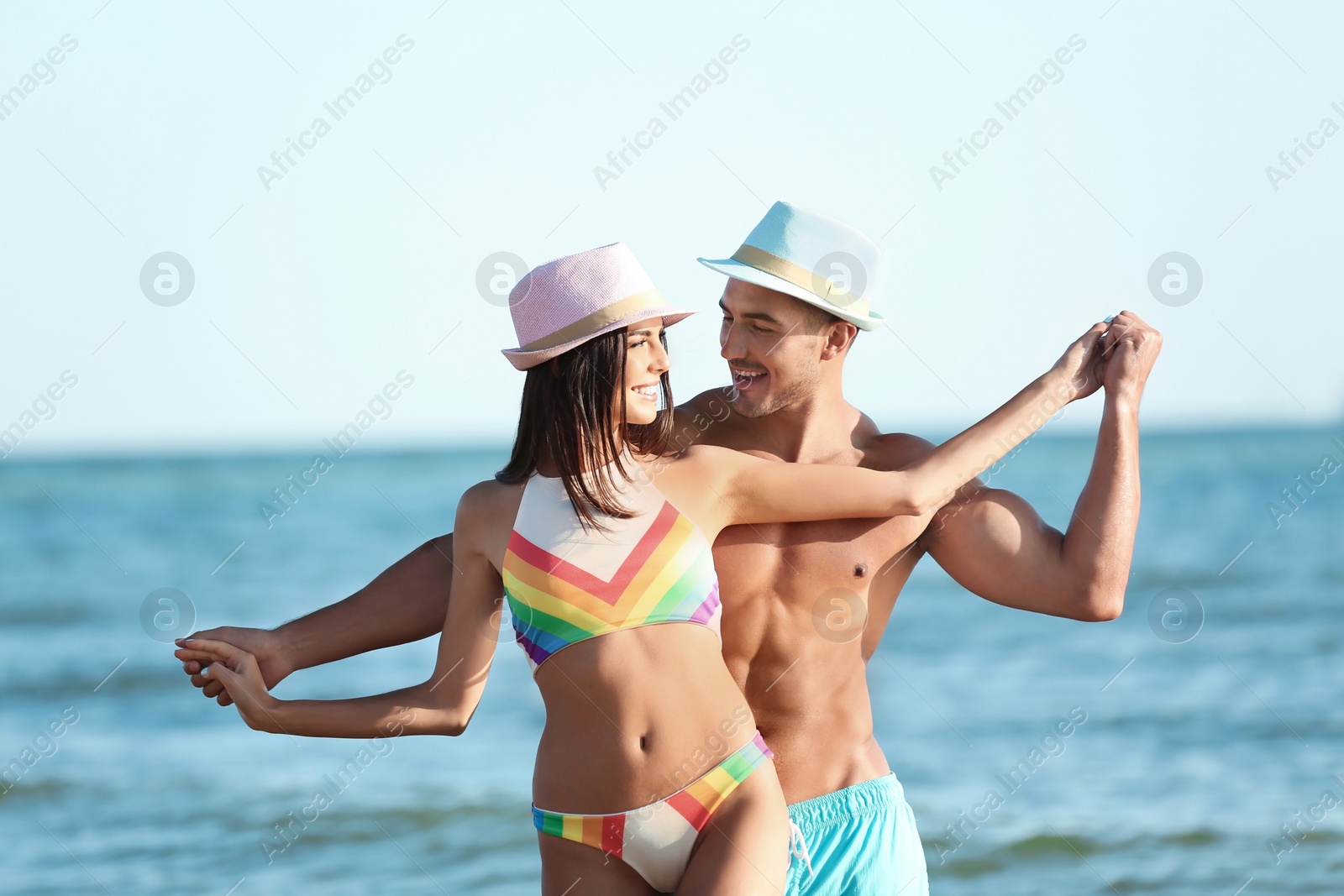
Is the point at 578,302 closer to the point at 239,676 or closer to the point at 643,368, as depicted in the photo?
the point at 643,368

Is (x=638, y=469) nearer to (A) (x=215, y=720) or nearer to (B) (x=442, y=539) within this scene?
(B) (x=442, y=539)

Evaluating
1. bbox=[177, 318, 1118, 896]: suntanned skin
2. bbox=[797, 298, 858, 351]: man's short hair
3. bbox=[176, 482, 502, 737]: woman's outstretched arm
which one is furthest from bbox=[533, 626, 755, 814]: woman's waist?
bbox=[797, 298, 858, 351]: man's short hair

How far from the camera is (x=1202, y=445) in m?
55.7

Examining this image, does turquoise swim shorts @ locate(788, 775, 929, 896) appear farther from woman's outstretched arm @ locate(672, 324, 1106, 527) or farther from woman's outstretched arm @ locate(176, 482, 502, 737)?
woman's outstretched arm @ locate(176, 482, 502, 737)

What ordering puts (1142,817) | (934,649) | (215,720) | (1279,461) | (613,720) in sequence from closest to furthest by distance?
(613,720) < (1142,817) < (215,720) < (934,649) < (1279,461)

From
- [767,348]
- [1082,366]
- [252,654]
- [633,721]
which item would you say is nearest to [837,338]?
[767,348]

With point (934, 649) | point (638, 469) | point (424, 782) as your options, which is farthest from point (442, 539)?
point (934, 649)

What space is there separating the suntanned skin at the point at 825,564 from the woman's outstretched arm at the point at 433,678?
0.58 ft

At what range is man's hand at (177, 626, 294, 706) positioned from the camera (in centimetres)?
298

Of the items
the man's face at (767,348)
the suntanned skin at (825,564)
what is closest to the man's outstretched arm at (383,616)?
the suntanned skin at (825,564)

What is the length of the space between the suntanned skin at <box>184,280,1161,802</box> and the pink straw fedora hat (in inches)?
17.6

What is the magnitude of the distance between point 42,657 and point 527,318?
42.3 ft

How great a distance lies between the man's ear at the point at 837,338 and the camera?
11.0ft

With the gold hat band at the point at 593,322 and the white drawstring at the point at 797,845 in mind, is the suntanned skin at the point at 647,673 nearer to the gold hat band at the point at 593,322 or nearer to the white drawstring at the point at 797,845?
the gold hat band at the point at 593,322
